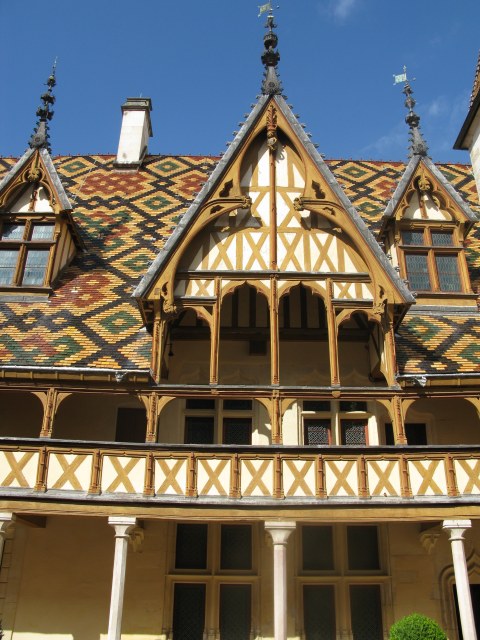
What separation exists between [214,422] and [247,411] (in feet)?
2.53

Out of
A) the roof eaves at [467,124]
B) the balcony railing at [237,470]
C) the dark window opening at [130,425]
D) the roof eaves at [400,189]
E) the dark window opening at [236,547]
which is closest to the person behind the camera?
the balcony railing at [237,470]

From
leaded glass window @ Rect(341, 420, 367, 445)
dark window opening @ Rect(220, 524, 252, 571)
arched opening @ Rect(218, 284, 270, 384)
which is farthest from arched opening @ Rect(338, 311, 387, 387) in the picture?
dark window opening @ Rect(220, 524, 252, 571)

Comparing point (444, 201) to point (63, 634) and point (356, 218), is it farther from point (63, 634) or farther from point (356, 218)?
point (63, 634)

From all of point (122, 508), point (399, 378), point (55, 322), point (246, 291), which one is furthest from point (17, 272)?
point (399, 378)

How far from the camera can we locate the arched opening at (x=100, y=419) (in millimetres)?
13117

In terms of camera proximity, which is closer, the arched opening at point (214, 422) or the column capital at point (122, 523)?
the column capital at point (122, 523)

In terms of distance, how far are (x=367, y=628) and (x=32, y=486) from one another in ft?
23.4

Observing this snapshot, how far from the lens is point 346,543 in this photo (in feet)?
42.5

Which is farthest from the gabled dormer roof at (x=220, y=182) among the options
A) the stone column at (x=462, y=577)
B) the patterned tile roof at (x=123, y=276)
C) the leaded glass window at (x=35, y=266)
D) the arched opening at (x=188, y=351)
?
the stone column at (x=462, y=577)

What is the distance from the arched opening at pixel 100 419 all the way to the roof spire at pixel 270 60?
26.0 ft

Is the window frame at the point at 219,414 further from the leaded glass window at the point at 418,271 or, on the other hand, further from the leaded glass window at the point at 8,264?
the leaded glass window at the point at 8,264

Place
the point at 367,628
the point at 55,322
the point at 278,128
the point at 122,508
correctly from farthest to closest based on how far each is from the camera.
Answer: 1. the point at 278,128
2. the point at 55,322
3. the point at 367,628
4. the point at 122,508

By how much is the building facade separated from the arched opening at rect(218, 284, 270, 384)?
0.05 metres

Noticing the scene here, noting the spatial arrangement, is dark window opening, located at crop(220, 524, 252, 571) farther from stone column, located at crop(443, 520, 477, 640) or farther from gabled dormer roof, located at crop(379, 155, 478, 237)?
gabled dormer roof, located at crop(379, 155, 478, 237)
